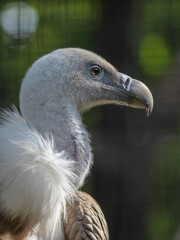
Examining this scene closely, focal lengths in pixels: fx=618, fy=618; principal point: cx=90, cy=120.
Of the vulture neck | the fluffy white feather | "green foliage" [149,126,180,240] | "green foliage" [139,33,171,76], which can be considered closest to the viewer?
the fluffy white feather

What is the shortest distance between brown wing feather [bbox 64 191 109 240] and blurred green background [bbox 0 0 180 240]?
2.07 m

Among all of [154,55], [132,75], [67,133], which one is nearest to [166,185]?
[132,75]

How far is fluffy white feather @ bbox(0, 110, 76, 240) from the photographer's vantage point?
2.42 meters

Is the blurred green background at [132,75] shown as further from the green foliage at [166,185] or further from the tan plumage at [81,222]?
the tan plumage at [81,222]

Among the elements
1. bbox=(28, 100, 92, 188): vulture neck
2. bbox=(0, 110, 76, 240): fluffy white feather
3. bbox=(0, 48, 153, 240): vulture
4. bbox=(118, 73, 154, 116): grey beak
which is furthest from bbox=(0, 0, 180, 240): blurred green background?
bbox=(0, 110, 76, 240): fluffy white feather

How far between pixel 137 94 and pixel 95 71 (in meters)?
0.24

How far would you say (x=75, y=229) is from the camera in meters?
2.93

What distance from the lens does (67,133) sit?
2713mm

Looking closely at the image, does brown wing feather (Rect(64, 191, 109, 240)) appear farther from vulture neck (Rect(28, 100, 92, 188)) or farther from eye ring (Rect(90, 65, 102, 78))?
eye ring (Rect(90, 65, 102, 78))

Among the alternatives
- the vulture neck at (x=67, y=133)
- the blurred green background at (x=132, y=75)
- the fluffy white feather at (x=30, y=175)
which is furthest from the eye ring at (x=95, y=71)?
the blurred green background at (x=132, y=75)

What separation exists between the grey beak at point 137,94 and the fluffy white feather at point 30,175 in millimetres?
632

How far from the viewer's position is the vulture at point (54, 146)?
2.44 meters

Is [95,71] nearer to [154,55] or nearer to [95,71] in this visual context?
[95,71]

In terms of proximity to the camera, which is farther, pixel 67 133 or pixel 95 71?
pixel 95 71
